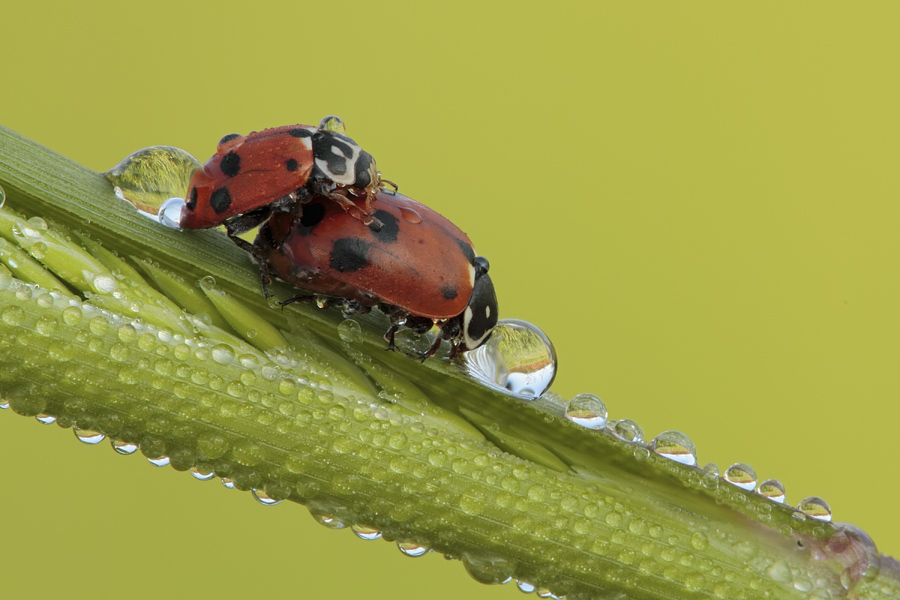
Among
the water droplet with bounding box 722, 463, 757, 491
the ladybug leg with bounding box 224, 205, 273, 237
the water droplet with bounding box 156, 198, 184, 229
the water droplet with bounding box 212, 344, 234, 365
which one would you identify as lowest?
the water droplet with bounding box 212, 344, 234, 365

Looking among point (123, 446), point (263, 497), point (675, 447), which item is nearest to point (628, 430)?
point (675, 447)

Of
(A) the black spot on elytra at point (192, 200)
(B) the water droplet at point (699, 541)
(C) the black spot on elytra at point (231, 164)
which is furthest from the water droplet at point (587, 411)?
A: (C) the black spot on elytra at point (231, 164)

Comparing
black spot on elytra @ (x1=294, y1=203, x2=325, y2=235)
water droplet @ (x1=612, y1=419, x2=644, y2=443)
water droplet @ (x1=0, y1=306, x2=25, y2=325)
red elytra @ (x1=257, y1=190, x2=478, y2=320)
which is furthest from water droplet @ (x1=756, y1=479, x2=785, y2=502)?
water droplet @ (x1=0, y1=306, x2=25, y2=325)

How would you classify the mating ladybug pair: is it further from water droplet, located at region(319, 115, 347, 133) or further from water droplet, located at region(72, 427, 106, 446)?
water droplet, located at region(72, 427, 106, 446)

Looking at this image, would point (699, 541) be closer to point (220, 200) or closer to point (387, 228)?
point (387, 228)

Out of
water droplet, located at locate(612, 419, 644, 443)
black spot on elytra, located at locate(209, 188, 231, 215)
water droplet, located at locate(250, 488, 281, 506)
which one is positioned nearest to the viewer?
water droplet, located at locate(250, 488, 281, 506)

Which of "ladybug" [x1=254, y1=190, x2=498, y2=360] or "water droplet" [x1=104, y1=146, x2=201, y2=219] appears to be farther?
"ladybug" [x1=254, y1=190, x2=498, y2=360]

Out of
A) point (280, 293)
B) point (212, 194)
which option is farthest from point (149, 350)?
point (212, 194)
